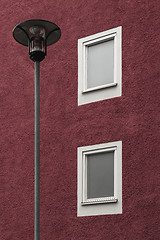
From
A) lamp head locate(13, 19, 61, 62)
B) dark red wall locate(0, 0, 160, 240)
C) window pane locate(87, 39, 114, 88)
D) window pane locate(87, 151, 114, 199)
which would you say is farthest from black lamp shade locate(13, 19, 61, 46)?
window pane locate(87, 151, 114, 199)

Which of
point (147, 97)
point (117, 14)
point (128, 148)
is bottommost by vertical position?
point (128, 148)

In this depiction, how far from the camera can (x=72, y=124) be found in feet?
42.5

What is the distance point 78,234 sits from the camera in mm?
12102

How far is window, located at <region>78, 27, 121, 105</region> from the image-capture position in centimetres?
1255

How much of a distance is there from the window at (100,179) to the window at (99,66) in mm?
1317

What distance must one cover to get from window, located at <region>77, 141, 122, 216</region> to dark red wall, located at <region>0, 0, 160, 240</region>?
16cm

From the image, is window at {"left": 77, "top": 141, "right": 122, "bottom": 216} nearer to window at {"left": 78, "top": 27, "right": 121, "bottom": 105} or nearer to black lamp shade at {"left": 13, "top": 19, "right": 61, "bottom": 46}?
window at {"left": 78, "top": 27, "right": 121, "bottom": 105}

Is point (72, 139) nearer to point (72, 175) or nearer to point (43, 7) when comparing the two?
point (72, 175)

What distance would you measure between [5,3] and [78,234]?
7397 mm

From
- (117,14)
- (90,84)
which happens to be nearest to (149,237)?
(90,84)

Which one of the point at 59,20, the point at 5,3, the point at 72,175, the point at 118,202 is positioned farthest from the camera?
the point at 5,3

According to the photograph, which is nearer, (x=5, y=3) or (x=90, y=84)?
(x=90, y=84)

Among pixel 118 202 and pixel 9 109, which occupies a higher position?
pixel 9 109

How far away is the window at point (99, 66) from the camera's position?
12.6m
